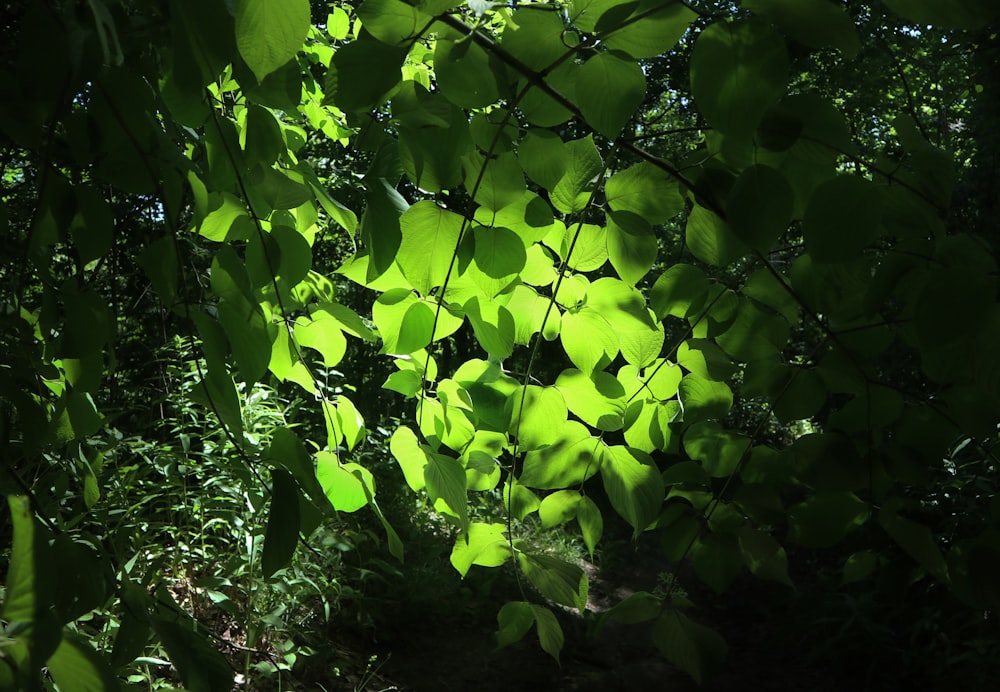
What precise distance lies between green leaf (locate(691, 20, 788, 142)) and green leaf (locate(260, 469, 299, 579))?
369 mm

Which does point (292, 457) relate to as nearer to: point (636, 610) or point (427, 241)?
point (427, 241)

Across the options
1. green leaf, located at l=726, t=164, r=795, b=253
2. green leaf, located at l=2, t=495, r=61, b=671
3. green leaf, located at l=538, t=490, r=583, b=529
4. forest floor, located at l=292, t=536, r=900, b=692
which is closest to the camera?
green leaf, located at l=2, t=495, r=61, b=671

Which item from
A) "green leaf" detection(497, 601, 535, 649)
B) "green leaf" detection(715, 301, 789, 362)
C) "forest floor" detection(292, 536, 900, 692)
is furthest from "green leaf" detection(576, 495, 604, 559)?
"forest floor" detection(292, 536, 900, 692)

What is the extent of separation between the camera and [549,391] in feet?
2.36

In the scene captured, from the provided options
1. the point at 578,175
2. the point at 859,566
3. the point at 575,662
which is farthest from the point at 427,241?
the point at 575,662

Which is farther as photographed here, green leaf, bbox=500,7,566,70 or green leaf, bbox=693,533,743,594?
green leaf, bbox=693,533,743,594

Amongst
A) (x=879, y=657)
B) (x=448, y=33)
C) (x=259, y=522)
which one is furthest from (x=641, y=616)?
(x=879, y=657)

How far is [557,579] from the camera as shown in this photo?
0.61 m

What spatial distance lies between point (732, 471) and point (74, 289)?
0.62 meters

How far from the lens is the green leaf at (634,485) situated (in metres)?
0.65

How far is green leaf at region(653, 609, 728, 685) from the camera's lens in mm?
566

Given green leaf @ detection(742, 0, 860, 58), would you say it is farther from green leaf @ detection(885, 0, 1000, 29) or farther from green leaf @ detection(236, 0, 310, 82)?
green leaf @ detection(236, 0, 310, 82)

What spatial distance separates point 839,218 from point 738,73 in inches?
5.2

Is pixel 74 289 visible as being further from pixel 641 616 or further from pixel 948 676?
pixel 948 676
